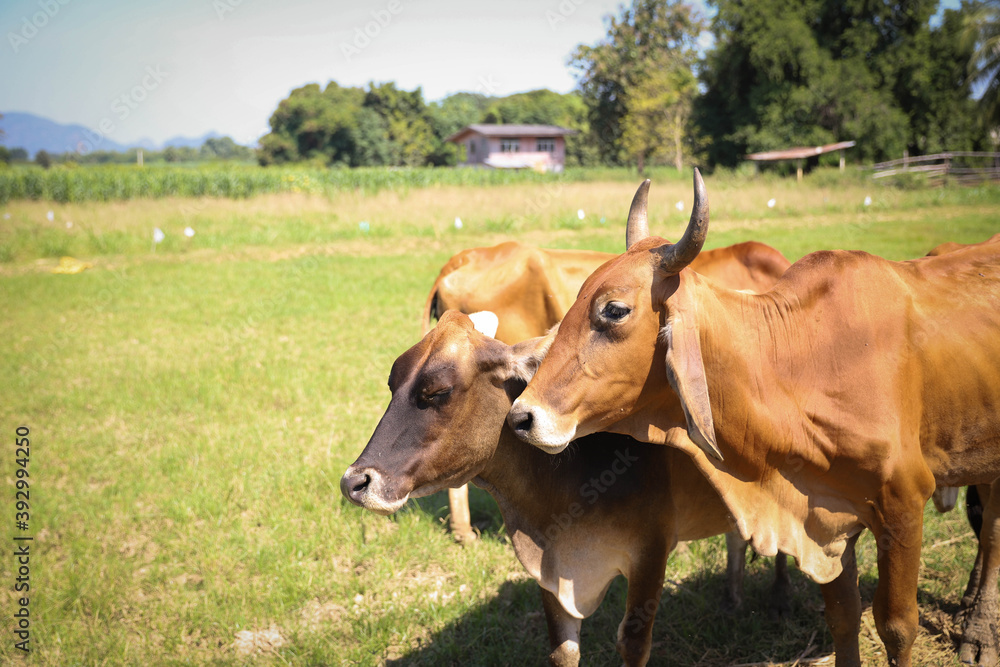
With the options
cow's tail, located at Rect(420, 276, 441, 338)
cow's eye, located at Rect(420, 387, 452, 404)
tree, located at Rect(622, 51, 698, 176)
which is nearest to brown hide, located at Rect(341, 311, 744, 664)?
cow's eye, located at Rect(420, 387, 452, 404)

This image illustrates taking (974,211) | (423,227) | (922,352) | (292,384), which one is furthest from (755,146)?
(922,352)

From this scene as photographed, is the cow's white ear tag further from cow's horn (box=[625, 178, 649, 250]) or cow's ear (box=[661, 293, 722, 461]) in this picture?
cow's ear (box=[661, 293, 722, 461])

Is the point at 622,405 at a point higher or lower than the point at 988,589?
higher

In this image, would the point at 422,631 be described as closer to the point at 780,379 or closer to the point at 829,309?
the point at 780,379

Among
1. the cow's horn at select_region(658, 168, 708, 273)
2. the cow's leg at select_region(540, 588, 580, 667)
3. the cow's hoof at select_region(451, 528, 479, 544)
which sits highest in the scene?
the cow's horn at select_region(658, 168, 708, 273)

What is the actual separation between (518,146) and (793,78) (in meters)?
29.0

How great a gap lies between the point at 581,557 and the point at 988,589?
224 centimetres

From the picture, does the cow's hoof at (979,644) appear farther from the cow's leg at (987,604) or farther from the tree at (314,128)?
the tree at (314,128)

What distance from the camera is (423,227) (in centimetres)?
1828

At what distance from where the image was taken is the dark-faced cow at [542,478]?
2.47 m

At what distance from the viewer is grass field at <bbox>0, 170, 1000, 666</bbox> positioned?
3.63 meters

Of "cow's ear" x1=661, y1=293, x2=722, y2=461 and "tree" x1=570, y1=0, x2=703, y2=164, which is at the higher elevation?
"tree" x1=570, y1=0, x2=703, y2=164

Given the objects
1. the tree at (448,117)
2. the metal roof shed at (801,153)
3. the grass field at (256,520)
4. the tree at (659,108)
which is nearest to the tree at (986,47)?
the metal roof shed at (801,153)

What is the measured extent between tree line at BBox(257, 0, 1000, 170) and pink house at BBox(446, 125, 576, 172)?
34.8 ft
